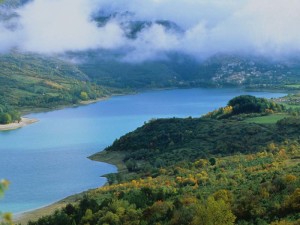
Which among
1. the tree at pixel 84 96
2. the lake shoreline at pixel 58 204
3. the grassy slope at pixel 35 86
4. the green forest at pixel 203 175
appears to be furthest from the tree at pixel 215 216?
the tree at pixel 84 96

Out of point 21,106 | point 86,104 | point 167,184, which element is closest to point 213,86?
point 86,104

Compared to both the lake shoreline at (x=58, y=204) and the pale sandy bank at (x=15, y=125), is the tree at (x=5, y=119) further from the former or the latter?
the lake shoreline at (x=58, y=204)

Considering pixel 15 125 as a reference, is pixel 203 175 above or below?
below

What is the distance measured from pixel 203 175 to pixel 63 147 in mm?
36251

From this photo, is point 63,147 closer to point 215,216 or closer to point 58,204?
point 58,204

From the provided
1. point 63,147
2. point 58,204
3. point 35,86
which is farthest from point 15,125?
point 58,204

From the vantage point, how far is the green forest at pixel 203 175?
22.3 metres

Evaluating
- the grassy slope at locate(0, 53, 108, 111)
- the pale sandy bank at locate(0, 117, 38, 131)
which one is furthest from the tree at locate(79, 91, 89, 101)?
the pale sandy bank at locate(0, 117, 38, 131)

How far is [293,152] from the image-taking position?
44.3m

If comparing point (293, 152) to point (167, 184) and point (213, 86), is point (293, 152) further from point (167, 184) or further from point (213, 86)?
point (213, 86)

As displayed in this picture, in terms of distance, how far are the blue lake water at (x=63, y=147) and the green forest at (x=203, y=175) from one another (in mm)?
4037

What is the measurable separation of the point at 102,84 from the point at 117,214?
168 meters

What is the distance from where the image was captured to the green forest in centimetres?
2234

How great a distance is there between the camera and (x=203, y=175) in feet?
133
